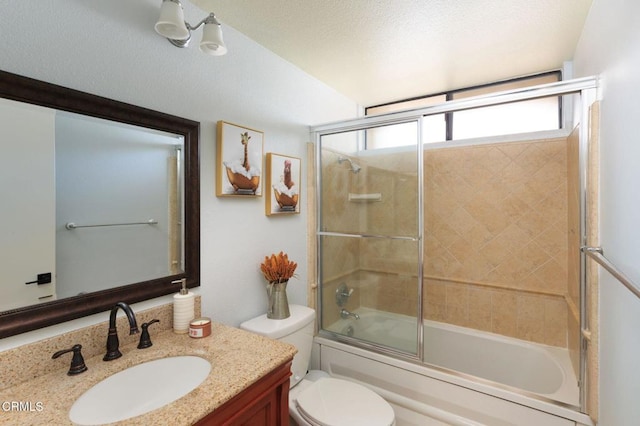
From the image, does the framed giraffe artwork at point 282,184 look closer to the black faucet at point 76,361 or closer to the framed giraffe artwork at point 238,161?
the framed giraffe artwork at point 238,161

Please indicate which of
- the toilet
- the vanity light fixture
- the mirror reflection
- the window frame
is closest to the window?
the window frame

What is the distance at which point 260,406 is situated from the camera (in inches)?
42.3

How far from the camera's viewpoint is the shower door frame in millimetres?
1435

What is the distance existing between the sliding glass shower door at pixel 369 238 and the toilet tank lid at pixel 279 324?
0.55m

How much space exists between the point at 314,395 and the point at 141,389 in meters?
0.89

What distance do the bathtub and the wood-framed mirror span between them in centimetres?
131

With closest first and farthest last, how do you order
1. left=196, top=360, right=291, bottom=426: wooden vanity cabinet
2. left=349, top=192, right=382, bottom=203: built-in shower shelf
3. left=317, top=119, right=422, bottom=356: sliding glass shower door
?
left=196, top=360, right=291, bottom=426: wooden vanity cabinet < left=317, top=119, right=422, bottom=356: sliding glass shower door < left=349, top=192, right=382, bottom=203: built-in shower shelf

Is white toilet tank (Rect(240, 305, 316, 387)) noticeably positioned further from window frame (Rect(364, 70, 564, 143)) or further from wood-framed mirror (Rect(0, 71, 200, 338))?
window frame (Rect(364, 70, 564, 143))

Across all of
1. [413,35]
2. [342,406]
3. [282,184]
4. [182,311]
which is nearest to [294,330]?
[342,406]

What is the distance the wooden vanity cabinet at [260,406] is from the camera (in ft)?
3.04

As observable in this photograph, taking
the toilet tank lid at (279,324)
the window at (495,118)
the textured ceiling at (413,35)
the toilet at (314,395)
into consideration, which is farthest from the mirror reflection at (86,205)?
the window at (495,118)

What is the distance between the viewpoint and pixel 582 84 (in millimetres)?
1403

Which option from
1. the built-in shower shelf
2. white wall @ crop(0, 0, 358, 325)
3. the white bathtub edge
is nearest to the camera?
white wall @ crop(0, 0, 358, 325)

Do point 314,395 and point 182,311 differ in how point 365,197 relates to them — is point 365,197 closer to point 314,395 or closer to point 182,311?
point 314,395
